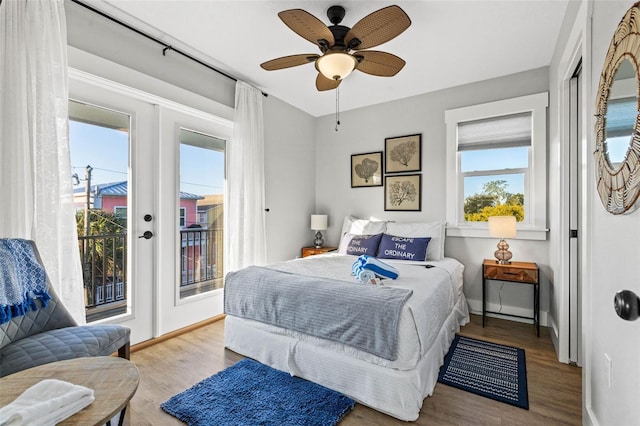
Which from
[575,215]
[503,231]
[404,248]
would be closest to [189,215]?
[404,248]

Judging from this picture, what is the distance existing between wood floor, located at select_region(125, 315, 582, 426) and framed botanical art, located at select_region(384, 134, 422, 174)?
6.80 feet

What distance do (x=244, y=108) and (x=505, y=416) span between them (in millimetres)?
3545

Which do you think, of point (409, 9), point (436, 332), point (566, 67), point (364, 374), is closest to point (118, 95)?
point (409, 9)

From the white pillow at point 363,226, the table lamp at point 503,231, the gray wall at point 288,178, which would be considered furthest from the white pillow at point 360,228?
the table lamp at point 503,231

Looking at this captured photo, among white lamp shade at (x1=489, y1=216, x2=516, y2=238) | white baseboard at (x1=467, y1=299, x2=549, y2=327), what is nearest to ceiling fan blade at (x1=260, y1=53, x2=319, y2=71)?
white lamp shade at (x1=489, y1=216, x2=516, y2=238)

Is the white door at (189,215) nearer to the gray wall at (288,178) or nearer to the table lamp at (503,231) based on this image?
the gray wall at (288,178)

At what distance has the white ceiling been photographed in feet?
7.54

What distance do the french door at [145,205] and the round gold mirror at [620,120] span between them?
10.2 ft

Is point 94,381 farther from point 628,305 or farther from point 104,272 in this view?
point 628,305

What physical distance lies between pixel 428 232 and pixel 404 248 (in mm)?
410

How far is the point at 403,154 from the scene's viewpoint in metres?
4.08

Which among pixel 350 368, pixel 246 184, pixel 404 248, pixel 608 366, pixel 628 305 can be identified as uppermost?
pixel 246 184

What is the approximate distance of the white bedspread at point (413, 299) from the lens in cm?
178

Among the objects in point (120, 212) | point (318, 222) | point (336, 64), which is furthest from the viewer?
point (318, 222)
